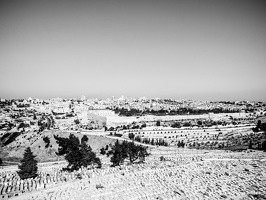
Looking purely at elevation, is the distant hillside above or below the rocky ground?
below

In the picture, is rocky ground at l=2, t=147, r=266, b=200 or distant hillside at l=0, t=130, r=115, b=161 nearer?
rocky ground at l=2, t=147, r=266, b=200

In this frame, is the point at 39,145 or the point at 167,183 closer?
the point at 167,183

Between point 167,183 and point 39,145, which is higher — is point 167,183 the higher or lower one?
the higher one

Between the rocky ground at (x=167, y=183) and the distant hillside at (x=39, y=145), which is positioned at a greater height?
the rocky ground at (x=167, y=183)

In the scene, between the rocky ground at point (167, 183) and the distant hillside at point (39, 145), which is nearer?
the rocky ground at point (167, 183)
